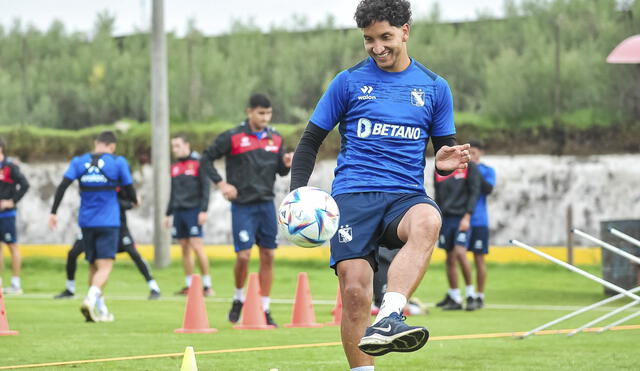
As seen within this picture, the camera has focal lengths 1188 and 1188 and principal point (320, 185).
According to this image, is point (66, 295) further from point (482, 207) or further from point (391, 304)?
point (391, 304)

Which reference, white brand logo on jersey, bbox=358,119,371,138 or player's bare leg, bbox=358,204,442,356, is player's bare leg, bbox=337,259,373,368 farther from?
white brand logo on jersey, bbox=358,119,371,138

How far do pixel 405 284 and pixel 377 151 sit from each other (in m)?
0.83

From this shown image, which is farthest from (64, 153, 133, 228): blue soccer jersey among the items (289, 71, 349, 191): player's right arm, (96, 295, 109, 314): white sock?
(289, 71, 349, 191): player's right arm

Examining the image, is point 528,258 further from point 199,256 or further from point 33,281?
point 33,281

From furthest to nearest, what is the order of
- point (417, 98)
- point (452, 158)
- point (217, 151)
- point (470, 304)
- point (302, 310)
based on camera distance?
point (470, 304) → point (217, 151) → point (302, 310) → point (417, 98) → point (452, 158)

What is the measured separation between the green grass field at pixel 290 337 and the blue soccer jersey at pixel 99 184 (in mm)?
1121

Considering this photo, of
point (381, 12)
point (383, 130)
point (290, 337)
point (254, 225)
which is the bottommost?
point (290, 337)

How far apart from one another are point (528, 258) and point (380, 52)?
16.1 metres

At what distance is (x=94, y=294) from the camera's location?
12430 mm

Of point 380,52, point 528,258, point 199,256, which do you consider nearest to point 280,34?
point 528,258

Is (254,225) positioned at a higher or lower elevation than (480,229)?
higher

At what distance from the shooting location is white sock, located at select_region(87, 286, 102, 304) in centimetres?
1231

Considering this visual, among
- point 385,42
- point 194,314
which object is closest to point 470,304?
point 194,314

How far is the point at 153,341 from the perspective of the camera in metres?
10.5
